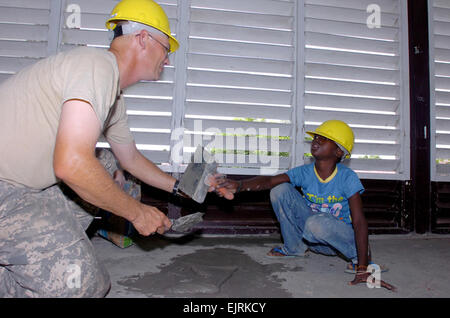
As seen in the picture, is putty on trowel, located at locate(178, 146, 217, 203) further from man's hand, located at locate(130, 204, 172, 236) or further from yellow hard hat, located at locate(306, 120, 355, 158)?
yellow hard hat, located at locate(306, 120, 355, 158)

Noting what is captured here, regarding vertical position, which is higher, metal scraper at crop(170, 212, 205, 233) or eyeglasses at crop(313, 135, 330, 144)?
eyeglasses at crop(313, 135, 330, 144)

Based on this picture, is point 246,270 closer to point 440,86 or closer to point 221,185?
point 221,185

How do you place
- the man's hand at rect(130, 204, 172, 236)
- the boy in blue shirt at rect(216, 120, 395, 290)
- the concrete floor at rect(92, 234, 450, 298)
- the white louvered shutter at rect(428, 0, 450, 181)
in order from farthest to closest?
the white louvered shutter at rect(428, 0, 450, 181) < the boy in blue shirt at rect(216, 120, 395, 290) < the concrete floor at rect(92, 234, 450, 298) < the man's hand at rect(130, 204, 172, 236)

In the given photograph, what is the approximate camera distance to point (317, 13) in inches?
139

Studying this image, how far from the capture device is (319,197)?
2.60 metres

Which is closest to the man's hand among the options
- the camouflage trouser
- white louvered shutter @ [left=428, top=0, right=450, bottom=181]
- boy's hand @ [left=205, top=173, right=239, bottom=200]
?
the camouflage trouser

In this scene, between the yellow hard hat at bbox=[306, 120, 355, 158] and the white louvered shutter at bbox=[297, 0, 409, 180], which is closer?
the yellow hard hat at bbox=[306, 120, 355, 158]

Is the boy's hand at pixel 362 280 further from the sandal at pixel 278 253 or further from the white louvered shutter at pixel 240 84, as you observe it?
the white louvered shutter at pixel 240 84

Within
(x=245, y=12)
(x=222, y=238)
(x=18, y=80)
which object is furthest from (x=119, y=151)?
(x=245, y=12)

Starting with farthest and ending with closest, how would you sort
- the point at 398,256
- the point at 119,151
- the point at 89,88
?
the point at 398,256, the point at 119,151, the point at 89,88

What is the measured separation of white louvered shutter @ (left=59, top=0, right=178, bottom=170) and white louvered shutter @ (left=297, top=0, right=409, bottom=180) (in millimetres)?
1499

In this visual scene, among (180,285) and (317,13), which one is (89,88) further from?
(317,13)

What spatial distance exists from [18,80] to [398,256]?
3.07m

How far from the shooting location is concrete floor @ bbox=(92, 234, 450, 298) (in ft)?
6.34
